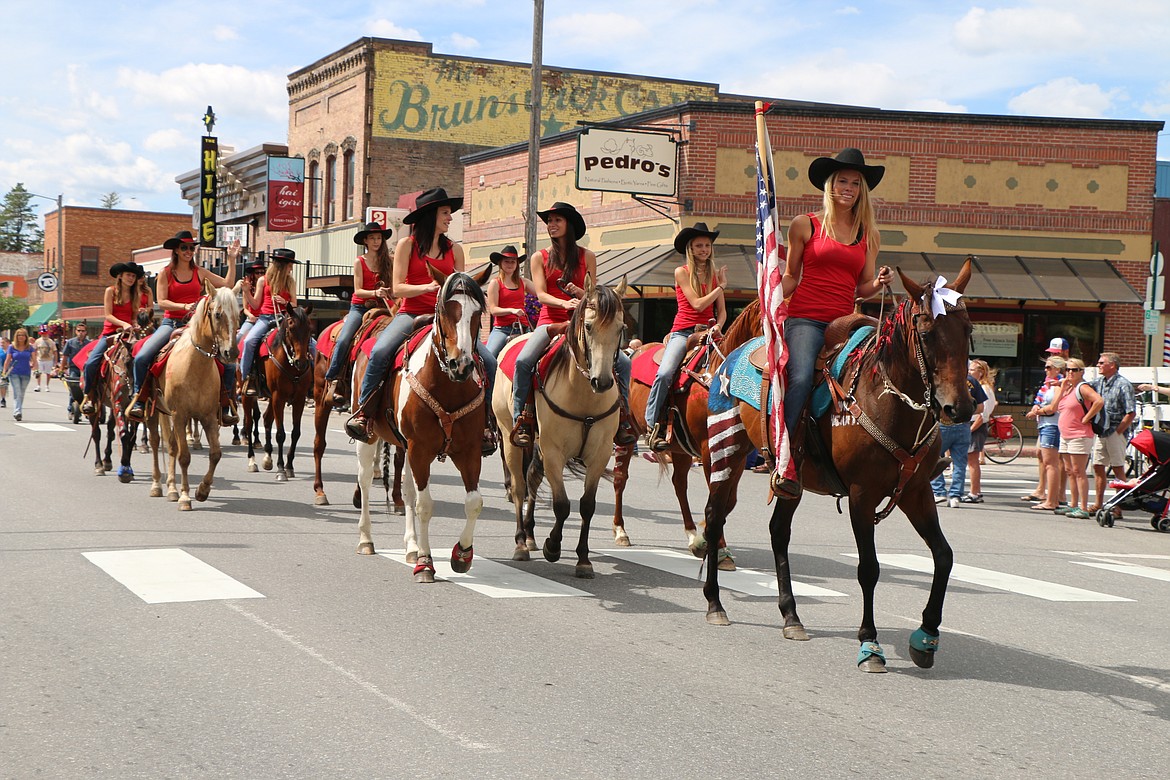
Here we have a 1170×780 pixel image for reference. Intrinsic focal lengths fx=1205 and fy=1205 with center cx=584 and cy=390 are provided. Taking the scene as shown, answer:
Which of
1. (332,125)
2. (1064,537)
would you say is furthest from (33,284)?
(1064,537)

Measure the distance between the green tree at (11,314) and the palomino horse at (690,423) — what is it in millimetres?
82214

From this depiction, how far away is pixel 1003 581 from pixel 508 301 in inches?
236

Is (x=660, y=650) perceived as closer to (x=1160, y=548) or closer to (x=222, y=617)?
(x=222, y=617)

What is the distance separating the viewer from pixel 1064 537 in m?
14.4

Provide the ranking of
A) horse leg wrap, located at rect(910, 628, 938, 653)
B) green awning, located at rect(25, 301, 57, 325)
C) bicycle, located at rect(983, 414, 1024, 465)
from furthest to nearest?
green awning, located at rect(25, 301, 57, 325), bicycle, located at rect(983, 414, 1024, 465), horse leg wrap, located at rect(910, 628, 938, 653)

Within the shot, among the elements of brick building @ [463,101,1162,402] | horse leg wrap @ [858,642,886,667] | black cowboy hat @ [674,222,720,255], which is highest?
brick building @ [463,101,1162,402]

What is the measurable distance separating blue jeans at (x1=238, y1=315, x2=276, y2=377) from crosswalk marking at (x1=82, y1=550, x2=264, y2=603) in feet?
24.1

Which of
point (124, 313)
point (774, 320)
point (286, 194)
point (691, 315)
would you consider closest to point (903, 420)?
point (774, 320)

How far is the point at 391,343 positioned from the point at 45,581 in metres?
3.17

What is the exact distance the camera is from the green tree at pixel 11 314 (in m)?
84.4

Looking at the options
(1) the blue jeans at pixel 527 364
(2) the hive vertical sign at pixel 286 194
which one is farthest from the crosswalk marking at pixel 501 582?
(2) the hive vertical sign at pixel 286 194

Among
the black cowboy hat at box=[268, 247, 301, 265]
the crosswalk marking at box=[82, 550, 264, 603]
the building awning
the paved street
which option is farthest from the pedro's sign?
the crosswalk marking at box=[82, 550, 264, 603]

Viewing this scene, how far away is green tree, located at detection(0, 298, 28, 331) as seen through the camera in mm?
84438

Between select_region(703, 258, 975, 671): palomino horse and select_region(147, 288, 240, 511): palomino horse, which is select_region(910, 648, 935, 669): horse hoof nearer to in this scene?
select_region(703, 258, 975, 671): palomino horse
